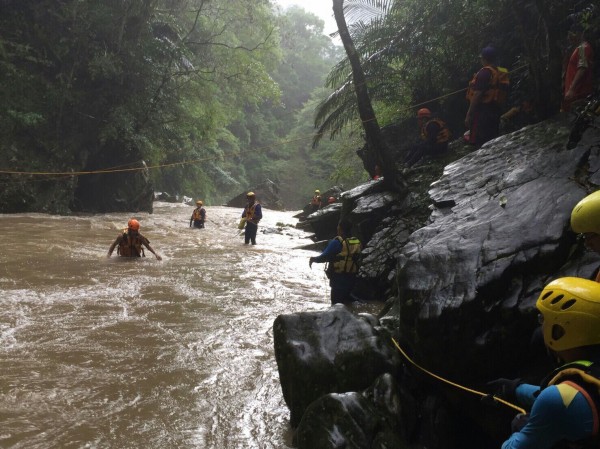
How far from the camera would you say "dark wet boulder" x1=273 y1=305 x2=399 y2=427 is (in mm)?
3666

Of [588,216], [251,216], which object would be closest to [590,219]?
[588,216]

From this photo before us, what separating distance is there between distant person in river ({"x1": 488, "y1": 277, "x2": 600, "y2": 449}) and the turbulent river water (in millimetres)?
2175

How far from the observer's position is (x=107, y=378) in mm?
4336

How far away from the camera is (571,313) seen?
181 cm

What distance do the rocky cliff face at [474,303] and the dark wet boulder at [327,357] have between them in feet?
0.09

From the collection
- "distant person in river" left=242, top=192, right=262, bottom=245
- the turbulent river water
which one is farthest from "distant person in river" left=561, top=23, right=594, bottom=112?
"distant person in river" left=242, top=192, right=262, bottom=245

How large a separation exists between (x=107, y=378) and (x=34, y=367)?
2.34 ft

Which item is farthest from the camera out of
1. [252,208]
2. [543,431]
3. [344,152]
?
[344,152]

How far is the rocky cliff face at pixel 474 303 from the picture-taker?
3014 millimetres

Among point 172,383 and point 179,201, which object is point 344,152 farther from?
point 172,383

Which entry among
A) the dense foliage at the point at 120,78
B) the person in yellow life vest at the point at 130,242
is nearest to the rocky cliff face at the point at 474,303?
the person in yellow life vest at the point at 130,242

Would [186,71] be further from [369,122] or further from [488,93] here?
[488,93]

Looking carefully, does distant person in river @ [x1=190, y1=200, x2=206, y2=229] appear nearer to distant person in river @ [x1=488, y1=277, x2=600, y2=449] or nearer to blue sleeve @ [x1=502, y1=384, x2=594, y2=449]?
distant person in river @ [x1=488, y1=277, x2=600, y2=449]

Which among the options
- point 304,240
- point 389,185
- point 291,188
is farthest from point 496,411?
point 291,188
